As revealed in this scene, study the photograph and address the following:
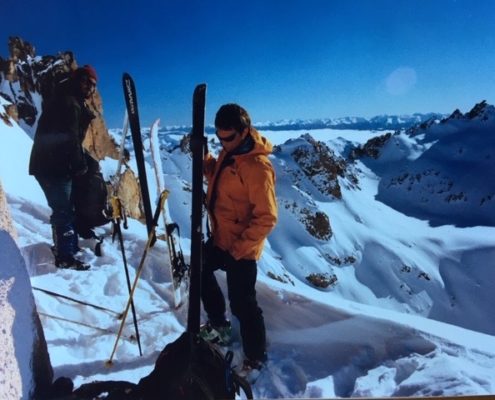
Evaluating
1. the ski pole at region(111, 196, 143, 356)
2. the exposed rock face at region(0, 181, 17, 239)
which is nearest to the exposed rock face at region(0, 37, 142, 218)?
the ski pole at region(111, 196, 143, 356)

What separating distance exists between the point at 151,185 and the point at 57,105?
57cm

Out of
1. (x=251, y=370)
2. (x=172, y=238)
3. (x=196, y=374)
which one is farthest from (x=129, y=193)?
(x=251, y=370)

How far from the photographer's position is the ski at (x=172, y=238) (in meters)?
1.94

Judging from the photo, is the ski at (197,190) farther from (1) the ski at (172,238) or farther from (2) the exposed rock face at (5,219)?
(2) the exposed rock face at (5,219)

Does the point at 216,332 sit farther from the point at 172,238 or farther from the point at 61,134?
the point at 61,134

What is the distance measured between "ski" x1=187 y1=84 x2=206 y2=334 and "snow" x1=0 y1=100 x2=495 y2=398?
0.46 ft

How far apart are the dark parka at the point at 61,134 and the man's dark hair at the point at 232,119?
676 mm

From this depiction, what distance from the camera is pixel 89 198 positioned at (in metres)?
2.01

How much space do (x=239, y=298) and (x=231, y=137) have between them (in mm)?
734

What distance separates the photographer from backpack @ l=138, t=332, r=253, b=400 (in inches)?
67.8

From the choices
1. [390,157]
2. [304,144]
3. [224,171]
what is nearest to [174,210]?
[224,171]

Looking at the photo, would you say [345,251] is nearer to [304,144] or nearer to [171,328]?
[304,144]

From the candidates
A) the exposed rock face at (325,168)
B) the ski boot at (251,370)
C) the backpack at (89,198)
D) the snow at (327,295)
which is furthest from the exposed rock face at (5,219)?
the exposed rock face at (325,168)

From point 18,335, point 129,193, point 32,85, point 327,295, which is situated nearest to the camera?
point 18,335
